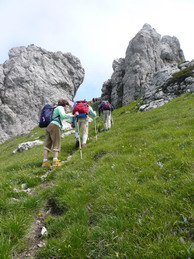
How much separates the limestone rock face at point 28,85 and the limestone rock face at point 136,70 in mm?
22222

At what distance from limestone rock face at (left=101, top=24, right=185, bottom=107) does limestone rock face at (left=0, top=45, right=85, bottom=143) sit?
22222 millimetres

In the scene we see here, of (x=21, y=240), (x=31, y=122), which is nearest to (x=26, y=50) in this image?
(x=31, y=122)

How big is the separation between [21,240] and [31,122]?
76476mm

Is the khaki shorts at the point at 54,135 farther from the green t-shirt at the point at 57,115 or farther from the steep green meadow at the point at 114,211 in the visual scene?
the steep green meadow at the point at 114,211

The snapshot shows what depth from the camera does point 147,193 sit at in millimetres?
5844

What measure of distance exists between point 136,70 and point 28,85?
141ft

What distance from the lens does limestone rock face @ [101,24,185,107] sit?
71.1 metres

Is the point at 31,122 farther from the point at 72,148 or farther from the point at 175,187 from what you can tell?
the point at 175,187

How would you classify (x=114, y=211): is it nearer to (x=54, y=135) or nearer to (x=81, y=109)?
(x=54, y=135)

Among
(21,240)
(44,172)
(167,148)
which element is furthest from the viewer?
(44,172)

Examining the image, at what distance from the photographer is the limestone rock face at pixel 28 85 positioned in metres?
74.9

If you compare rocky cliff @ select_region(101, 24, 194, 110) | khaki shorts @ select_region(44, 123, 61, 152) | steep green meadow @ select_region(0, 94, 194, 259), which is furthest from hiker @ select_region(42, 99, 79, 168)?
rocky cliff @ select_region(101, 24, 194, 110)

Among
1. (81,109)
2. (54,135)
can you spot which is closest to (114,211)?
(54,135)

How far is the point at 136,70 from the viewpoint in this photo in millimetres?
73062
